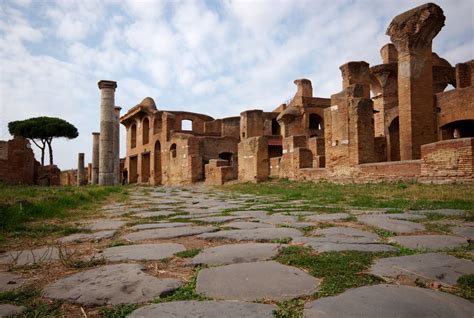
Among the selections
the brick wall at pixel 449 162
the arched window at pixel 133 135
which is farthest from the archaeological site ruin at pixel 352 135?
the arched window at pixel 133 135

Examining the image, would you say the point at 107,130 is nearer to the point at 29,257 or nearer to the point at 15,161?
the point at 15,161

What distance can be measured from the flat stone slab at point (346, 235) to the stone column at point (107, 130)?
18.2m

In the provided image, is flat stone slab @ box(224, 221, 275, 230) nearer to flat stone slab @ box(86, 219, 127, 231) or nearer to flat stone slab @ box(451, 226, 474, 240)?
flat stone slab @ box(86, 219, 127, 231)

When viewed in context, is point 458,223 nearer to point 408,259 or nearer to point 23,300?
point 408,259

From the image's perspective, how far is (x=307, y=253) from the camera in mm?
2414

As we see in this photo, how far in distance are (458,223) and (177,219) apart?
3.24 m

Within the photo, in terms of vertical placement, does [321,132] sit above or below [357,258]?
above

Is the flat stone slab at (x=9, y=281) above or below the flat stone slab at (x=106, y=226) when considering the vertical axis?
above

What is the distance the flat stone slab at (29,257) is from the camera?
2.41m

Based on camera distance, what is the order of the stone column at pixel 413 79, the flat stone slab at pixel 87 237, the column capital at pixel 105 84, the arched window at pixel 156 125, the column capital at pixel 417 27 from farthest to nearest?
the arched window at pixel 156 125
the column capital at pixel 105 84
the stone column at pixel 413 79
the column capital at pixel 417 27
the flat stone slab at pixel 87 237

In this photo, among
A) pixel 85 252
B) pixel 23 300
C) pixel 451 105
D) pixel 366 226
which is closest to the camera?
pixel 23 300

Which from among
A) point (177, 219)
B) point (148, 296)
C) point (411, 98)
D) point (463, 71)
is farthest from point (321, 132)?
point (148, 296)

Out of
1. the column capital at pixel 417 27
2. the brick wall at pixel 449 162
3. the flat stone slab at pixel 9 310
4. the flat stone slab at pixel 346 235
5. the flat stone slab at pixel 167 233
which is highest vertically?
the column capital at pixel 417 27

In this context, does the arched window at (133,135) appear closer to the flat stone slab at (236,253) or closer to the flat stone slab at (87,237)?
the flat stone slab at (87,237)
